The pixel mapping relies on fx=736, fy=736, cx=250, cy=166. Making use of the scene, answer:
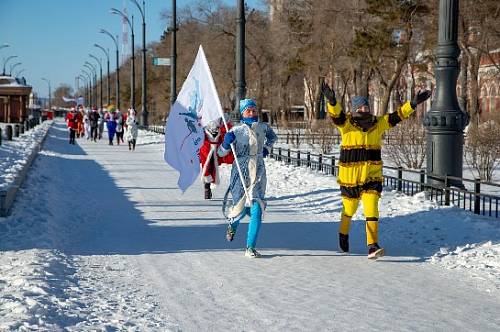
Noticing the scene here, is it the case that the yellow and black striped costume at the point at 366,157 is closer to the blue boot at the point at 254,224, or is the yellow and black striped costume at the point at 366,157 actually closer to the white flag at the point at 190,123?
the blue boot at the point at 254,224

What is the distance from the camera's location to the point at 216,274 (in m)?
6.89

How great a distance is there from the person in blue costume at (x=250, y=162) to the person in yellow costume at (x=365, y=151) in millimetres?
811

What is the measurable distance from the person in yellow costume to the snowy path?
1.85ft

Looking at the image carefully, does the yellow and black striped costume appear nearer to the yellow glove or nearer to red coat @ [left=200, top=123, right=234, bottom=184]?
the yellow glove

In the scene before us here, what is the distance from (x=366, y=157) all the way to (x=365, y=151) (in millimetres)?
64

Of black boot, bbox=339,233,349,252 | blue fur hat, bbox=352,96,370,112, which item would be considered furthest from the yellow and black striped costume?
black boot, bbox=339,233,349,252

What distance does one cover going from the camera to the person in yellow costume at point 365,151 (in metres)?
7.61

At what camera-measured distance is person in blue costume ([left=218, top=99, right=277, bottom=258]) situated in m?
7.76

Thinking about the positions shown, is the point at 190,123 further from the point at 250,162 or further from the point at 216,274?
the point at 216,274

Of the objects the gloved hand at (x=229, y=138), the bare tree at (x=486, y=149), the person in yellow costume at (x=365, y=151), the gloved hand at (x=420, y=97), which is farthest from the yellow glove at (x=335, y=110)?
the bare tree at (x=486, y=149)

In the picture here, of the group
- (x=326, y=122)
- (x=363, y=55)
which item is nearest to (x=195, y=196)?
(x=326, y=122)

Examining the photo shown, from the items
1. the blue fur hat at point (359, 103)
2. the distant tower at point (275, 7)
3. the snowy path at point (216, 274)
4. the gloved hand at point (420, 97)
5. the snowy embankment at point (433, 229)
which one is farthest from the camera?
the distant tower at point (275, 7)

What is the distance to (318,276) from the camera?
6824mm

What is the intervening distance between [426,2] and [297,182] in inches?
875
